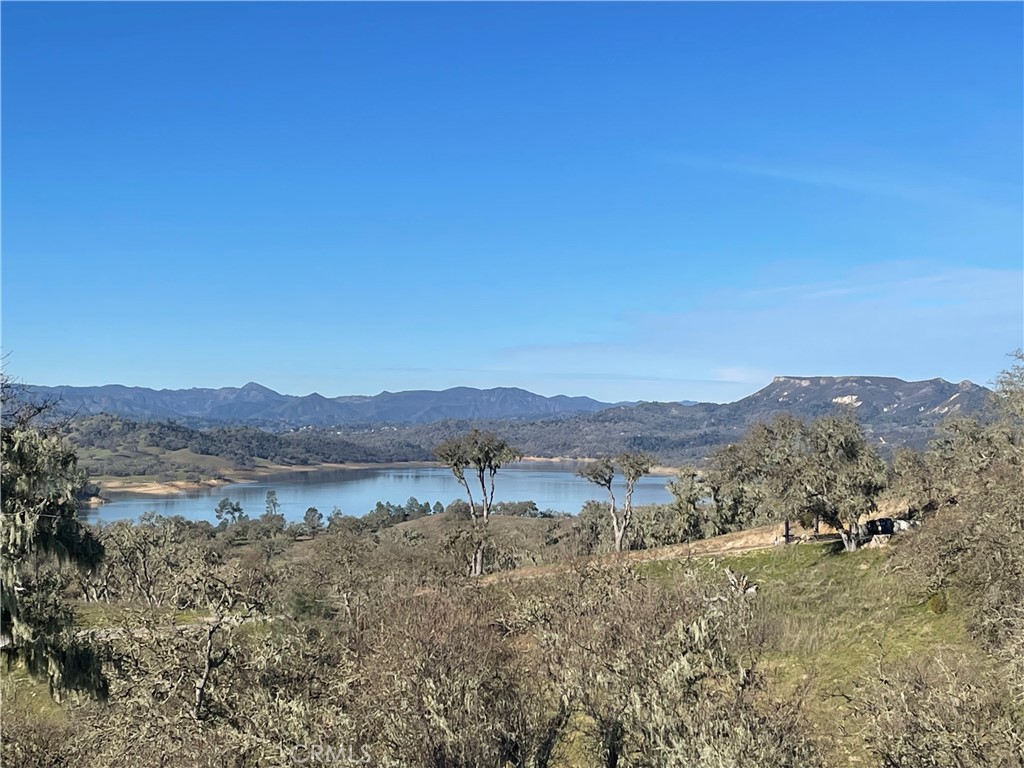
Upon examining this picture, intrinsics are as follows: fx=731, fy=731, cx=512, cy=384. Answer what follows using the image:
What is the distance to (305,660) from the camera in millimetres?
15414

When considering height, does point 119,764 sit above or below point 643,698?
below

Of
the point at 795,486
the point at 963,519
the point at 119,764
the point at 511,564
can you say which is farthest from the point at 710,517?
the point at 119,764

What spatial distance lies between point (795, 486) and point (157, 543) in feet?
140

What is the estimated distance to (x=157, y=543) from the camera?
2035 inches

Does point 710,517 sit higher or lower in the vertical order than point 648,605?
lower

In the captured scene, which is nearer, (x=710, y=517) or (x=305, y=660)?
(x=305, y=660)

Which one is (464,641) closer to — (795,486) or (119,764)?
(119,764)

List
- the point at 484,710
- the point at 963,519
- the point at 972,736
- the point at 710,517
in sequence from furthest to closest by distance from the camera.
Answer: the point at 710,517 → the point at 963,519 → the point at 484,710 → the point at 972,736

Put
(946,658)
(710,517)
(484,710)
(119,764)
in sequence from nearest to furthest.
Result: (484,710), (119,764), (946,658), (710,517)

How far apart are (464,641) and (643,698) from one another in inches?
136

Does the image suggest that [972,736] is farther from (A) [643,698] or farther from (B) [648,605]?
(B) [648,605]

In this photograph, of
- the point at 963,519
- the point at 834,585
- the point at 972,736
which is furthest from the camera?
the point at 834,585

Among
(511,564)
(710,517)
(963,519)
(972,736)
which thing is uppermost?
(963,519)

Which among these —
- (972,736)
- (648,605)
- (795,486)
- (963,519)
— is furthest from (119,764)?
(795,486)
